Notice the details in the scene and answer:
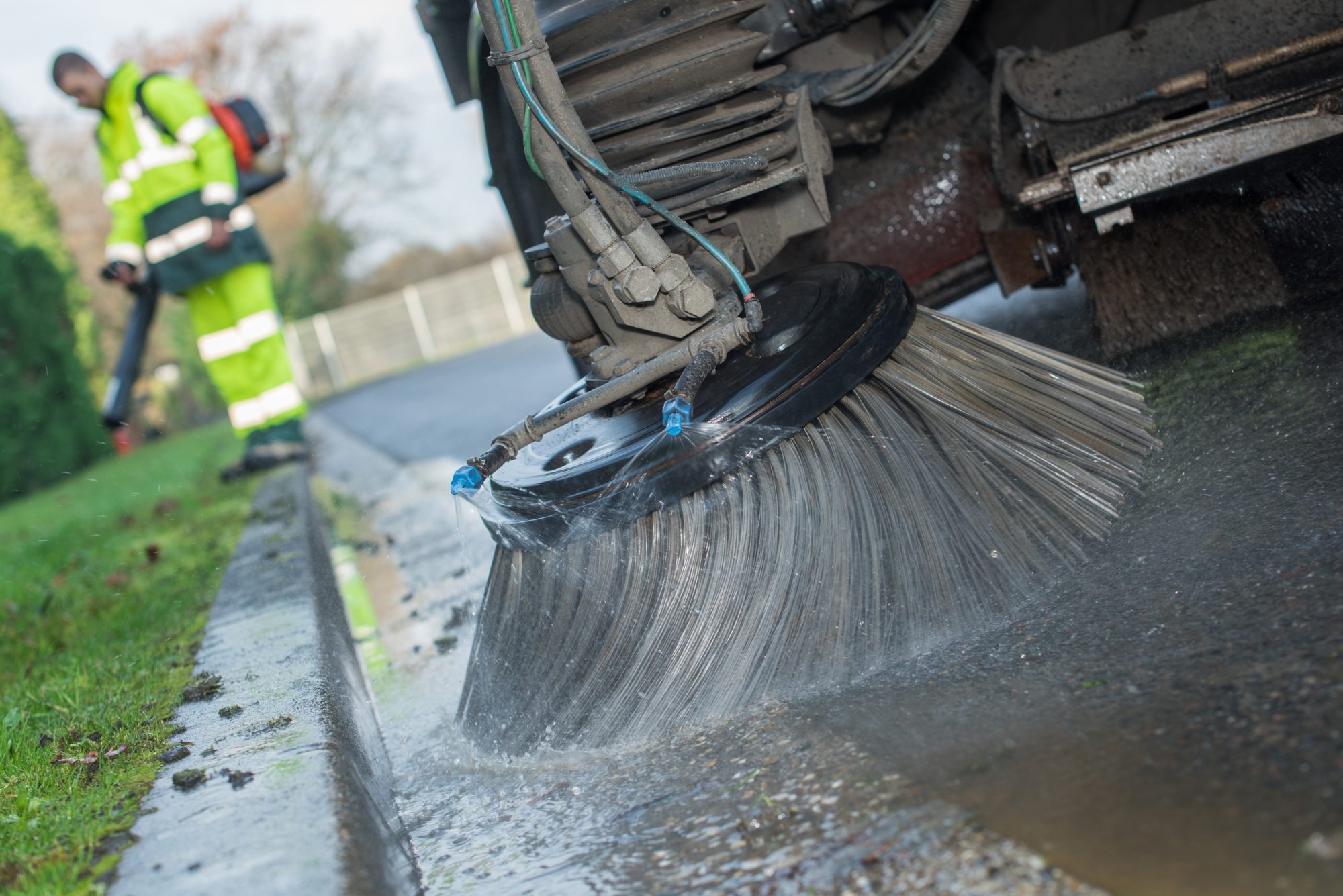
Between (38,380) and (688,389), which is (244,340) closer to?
(688,389)

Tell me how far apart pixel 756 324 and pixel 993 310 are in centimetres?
238

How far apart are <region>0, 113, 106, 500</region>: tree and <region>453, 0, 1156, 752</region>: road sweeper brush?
9659 mm

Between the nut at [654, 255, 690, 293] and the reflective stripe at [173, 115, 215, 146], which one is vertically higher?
the reflective stripe at [173, 115, 215, 146]

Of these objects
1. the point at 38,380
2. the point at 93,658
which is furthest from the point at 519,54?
the point at 38,380

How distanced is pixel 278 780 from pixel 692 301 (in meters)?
0.98

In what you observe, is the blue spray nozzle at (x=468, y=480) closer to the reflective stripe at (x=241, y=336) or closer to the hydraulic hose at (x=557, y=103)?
the hydraulic hose at (x=557, y=103)

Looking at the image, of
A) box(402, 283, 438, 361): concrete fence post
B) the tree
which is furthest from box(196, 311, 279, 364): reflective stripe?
box(402, 283, 438, 361): concrete fence post

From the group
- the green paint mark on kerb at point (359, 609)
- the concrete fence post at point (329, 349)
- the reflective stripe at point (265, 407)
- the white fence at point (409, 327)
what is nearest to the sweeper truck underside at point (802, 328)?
the green paint mark on kerb at point (359, 609)

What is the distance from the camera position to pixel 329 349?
84.5 feet

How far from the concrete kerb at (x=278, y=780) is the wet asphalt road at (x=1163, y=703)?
0.41 feet

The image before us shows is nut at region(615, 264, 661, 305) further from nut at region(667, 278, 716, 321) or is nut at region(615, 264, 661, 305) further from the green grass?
the green grass

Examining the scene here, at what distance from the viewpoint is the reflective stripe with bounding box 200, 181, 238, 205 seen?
561cm

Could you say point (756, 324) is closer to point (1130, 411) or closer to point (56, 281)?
point (1130, 411)

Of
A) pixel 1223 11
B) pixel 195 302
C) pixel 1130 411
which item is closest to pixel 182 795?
pixel 1130 411
